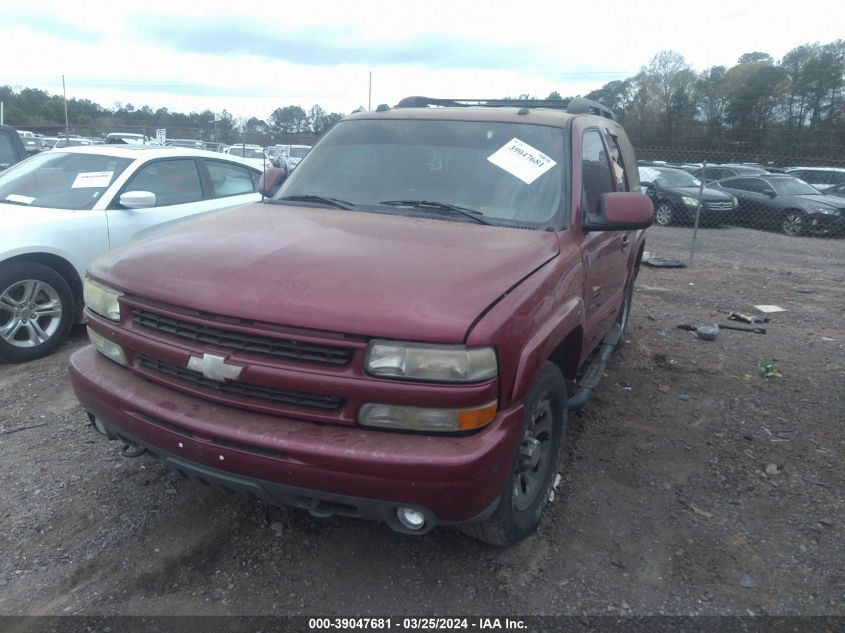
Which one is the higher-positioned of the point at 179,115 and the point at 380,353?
the point at 179,115

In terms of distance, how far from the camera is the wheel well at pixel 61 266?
5.02m

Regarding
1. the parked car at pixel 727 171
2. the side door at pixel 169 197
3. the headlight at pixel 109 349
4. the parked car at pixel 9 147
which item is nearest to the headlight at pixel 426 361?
the headlight at pixel 109 349

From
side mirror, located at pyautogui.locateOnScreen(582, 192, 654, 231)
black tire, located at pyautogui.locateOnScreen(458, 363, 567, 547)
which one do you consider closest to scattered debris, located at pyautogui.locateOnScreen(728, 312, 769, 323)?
side mirror, located at pyautogui.locateOnScreen(582, 192, 654, 231)

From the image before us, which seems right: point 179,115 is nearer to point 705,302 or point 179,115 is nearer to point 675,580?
point 705,302

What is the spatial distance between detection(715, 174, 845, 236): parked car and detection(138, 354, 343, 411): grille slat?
16121 millimetres

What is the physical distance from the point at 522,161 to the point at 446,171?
0.40m

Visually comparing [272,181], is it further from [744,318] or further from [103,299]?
[744,318]

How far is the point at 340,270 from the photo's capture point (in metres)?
2.55

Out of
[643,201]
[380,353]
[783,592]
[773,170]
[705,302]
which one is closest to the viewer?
[380,353]

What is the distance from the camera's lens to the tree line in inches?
845

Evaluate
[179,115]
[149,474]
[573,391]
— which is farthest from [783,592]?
[179,115]

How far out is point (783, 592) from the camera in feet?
9.12

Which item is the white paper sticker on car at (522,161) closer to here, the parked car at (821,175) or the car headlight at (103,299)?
the car headlight at (103,299)

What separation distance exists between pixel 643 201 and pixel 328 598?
92.0 inches
